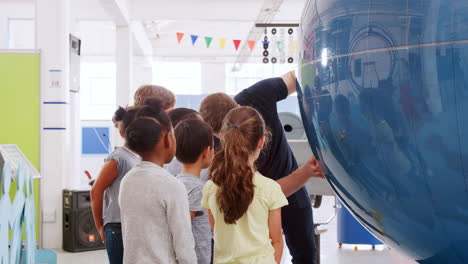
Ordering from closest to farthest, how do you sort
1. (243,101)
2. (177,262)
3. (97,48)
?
(177,262), (243,101), (97,48)

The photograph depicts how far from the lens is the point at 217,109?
251 centimetres

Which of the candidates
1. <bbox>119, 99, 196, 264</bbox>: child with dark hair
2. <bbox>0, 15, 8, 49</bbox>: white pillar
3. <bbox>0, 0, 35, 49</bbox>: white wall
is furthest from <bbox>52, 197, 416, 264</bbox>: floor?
<bbox>0, 15, 8, 49</bbox>: white pillar

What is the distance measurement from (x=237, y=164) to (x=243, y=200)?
119 mm

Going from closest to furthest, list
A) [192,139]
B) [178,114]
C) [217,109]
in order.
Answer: [192,139], [217,109], [178,114]

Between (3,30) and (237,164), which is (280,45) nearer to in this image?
(3,30)

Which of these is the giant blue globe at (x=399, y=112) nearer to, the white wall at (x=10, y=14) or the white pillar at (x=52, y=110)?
the white pillar at (x=52, y=110)

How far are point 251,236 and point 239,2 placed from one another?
27.2ft

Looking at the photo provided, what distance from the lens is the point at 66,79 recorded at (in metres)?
6.53

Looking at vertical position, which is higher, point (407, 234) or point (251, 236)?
point (407, 234)

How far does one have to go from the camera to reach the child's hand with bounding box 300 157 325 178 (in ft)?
A: 4.92

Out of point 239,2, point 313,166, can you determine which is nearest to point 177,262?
point 313,166

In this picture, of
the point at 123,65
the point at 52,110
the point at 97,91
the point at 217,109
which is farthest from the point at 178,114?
the point at 97,91

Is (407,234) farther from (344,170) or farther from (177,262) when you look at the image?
(177,262)

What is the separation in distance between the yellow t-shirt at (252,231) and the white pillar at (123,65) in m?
8.37
